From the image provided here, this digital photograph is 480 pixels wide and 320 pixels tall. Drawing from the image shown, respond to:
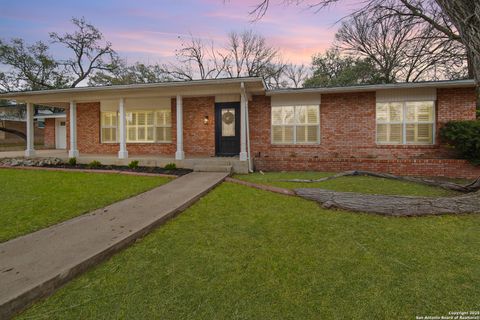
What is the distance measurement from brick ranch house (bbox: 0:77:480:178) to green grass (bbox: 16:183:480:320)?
508cm

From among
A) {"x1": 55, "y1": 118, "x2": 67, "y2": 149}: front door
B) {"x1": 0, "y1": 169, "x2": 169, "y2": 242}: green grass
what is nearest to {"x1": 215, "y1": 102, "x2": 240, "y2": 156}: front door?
{"x1": 0, "y1": 169, "x2": 169, "y2": 242}: green grass

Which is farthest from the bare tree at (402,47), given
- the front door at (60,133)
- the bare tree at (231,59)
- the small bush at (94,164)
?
the front door at (60,133)

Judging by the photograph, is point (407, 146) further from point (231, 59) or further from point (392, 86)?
point (231, 59)

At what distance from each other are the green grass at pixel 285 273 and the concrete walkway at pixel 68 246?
0.11 metres

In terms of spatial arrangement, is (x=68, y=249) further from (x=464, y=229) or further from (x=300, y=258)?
(x=464, y=229)

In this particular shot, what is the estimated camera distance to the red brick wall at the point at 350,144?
826cm

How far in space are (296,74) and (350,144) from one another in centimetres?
1806

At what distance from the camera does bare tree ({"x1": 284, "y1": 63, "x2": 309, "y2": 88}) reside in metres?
25.1

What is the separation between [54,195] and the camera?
5.04 meters

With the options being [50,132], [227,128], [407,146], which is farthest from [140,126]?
[50,132]

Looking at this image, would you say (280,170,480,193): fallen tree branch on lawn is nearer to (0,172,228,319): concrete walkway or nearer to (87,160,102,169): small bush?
(0,172,228,319): concrete walkway

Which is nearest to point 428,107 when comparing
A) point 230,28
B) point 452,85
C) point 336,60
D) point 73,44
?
point 452,85

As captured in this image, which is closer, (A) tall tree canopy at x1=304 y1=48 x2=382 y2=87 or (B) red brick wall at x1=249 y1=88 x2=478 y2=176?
(B) red brick wall at x1=249 y1=88 x2=478 y2=176

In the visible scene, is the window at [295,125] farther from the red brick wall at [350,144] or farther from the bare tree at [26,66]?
the bare tree at [26,66]
